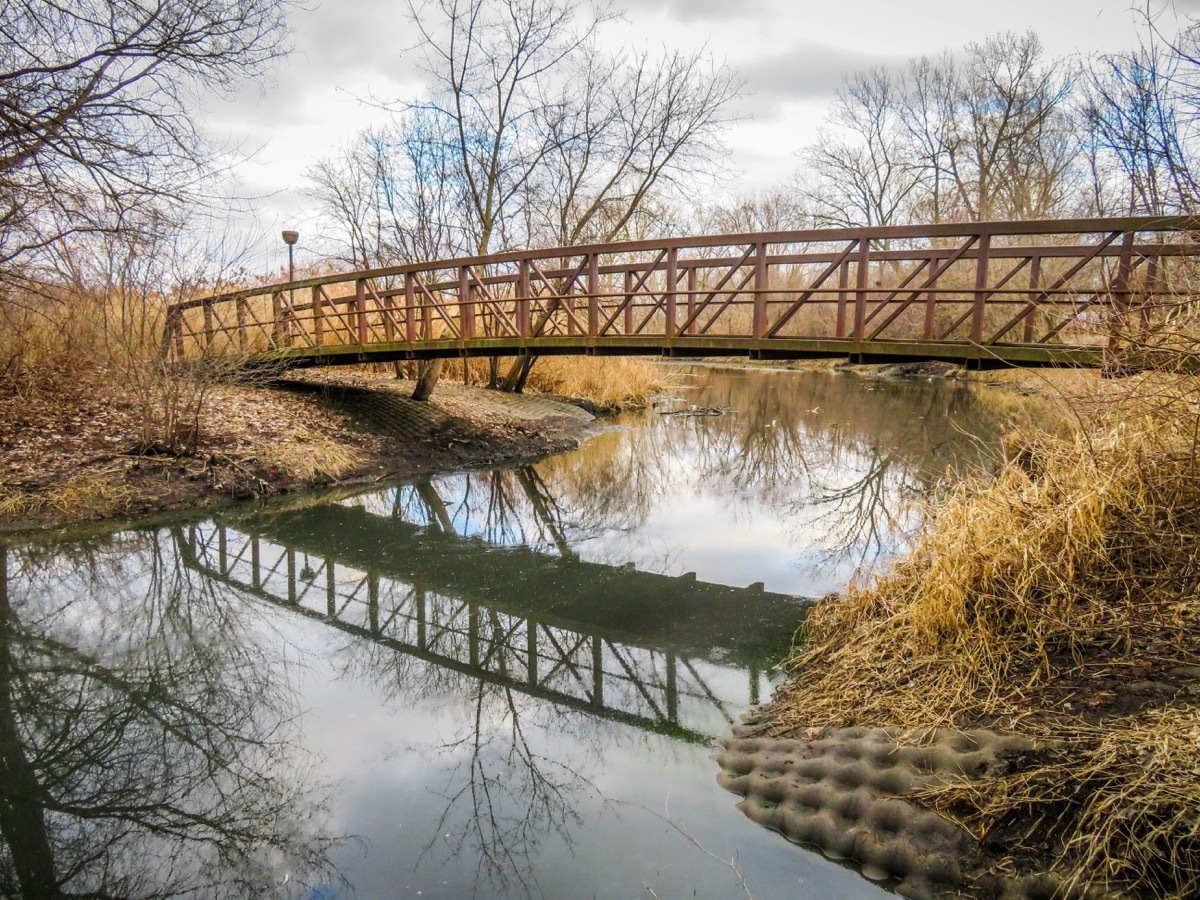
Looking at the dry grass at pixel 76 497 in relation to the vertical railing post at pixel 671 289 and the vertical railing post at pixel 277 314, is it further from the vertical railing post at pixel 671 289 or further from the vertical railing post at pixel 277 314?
the vertical railing post at pixel 671 289

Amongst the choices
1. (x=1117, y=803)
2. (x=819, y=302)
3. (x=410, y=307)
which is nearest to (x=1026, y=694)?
(x=1117, y=803)

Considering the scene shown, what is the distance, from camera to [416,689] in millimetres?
5660

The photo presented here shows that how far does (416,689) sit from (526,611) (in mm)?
1607

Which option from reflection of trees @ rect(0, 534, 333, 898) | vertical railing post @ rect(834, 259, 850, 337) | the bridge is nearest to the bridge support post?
vertical railing post @ rect(834, 259, 850, 337)

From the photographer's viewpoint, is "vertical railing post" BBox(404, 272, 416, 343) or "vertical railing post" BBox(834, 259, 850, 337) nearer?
"vertical railing post" BBox(834, 259, 850, 337)

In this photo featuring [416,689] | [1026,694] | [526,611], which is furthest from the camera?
[526,611]

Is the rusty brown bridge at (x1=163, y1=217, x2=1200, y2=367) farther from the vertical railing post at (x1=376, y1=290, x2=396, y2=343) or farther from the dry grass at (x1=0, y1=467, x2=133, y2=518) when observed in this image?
the dry grass at (x1=0, y1=467, x2=133, y2=518)

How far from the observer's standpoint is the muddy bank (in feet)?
32.0

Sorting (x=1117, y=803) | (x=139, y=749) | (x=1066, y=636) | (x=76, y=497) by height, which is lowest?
(x=139, y=749)

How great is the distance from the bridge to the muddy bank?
123 cm

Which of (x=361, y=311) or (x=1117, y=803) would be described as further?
(x=361, y=311)

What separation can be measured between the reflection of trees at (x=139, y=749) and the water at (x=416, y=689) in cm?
2

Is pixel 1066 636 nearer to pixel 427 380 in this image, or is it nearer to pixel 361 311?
pixel 361 311

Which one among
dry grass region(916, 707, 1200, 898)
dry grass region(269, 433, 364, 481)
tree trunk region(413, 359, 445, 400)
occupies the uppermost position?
tree trunk region(413, 359, 445, 400)
